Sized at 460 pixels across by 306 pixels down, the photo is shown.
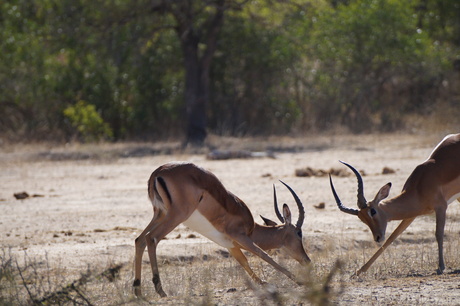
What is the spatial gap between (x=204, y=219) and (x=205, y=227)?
11 cm

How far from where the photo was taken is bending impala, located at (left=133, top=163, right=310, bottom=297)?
7.19 metres

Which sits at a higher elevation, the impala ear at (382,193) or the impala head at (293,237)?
the impala ear at (382,193)

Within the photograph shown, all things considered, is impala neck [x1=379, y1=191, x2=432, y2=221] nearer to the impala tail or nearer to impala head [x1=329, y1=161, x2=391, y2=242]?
impala head [x1=329, y1=161, x2=391, y2=242]

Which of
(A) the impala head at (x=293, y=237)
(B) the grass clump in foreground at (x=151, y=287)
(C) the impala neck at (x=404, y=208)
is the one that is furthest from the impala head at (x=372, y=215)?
(B) the grass clump in foreground at (x=151, y=287)

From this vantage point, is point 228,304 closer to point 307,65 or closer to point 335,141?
point 335,141

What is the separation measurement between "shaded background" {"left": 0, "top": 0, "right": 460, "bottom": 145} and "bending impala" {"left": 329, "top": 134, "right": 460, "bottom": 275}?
14989 mm

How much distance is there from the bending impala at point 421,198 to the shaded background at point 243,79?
14989 mm

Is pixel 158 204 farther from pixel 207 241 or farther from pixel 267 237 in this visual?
pixel 207 241

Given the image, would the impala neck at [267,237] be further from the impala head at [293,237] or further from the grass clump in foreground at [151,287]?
the grass clump in foreground at [151,287]

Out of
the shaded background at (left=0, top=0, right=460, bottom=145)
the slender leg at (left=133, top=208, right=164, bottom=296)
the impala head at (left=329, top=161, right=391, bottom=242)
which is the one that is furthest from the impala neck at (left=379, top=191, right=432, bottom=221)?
the shaded background at (left=0, top=0, right=460, bottom=145)

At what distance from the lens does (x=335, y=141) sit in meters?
21.9

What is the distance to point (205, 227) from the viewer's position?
759cm

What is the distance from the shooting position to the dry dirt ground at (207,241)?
662 centimetres

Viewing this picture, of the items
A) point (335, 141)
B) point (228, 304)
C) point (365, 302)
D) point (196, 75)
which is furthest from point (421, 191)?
point (196, 75)
